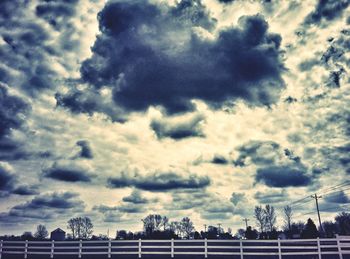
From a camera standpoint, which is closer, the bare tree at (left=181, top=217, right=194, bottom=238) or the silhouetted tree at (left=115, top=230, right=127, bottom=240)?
the silhouetted tree at (left=115, top=230, right=127, bottom=240)

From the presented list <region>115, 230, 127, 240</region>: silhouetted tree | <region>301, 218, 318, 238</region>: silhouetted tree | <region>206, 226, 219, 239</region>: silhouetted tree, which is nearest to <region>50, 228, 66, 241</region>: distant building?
<region>115, 230, 127, 240</region>: silhouetted tree

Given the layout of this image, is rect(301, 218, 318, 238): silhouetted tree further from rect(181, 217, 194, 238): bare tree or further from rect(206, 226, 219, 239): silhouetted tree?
rect(181, 217, 194, 238): bare tree

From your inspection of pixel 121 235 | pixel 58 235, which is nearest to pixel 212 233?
pixel 121 235

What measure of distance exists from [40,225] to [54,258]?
136 metres

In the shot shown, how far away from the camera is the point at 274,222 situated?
12769 centimetres

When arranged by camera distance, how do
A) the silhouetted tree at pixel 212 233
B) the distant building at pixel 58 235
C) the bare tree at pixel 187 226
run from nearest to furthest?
the distant building at pixel 58 235 → the silhouetted tree at pixel 212 233 → the bare tree at pixel 187 226

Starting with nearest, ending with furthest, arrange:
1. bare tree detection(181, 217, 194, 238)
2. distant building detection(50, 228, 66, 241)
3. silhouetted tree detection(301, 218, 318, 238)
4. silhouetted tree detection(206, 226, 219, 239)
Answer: silhouetted tree detection(301, 218, 318, 238) → distant building detection(50, 228, 66, 241) → silhouetted tree detection(206, 226, 219, 239) → bare tree detection(181, 217, 194, 238)

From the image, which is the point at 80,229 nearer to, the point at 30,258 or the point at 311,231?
the point at 311,231

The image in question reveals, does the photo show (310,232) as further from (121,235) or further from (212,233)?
(121,235)

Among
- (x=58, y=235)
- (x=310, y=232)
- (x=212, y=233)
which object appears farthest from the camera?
(x=212, y=233)

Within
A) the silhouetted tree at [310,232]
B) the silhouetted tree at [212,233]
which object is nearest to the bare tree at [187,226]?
the silhouetted tree at [212,233]

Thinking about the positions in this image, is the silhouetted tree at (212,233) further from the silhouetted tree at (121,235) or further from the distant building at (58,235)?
the distant building at (58,235)

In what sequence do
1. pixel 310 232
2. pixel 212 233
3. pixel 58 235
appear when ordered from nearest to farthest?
pixel 310 232 < pixel 58 235 < pixel 212 233

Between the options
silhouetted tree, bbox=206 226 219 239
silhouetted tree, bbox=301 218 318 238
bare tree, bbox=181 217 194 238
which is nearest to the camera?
silhouetted tree, bbox=301 218 318 238
